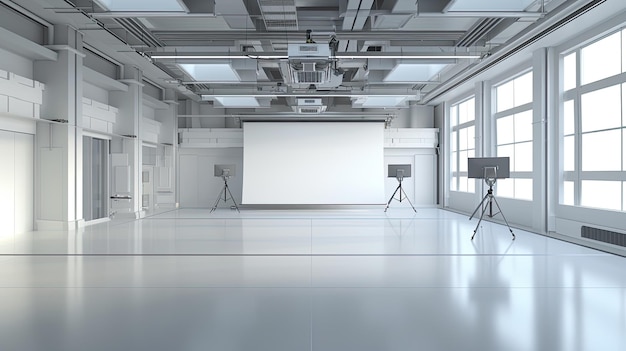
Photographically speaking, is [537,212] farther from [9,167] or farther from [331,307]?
[9,167]

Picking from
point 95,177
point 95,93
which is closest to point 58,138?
point 95,177

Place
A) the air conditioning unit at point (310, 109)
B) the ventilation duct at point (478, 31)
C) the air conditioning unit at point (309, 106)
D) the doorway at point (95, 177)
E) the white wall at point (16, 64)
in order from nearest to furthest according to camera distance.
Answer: the ventilation duct at point (478, 31) < the white wall at point (16, 64) < the doorway at point (95, 177) < the air conditioning unit at point (309, 106) < the air conditioning unit at point (310, 109)

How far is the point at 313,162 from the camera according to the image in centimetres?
1519

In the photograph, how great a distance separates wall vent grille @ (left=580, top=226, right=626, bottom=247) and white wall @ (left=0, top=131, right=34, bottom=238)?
9.74 m

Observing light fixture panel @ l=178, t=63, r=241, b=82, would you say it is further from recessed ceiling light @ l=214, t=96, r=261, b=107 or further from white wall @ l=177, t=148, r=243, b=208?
white wall @ l=177, t=148, r=243, b=208

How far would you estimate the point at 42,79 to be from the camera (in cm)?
894

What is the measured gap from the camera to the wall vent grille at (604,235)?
661cm

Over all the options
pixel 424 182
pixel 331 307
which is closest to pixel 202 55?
pixel 331 307

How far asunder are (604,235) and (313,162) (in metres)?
9.37

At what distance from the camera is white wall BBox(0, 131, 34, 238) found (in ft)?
26.7

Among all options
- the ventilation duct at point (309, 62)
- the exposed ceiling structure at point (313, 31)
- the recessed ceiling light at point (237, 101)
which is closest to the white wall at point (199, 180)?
the recessed ceiling light at point (237, 101)

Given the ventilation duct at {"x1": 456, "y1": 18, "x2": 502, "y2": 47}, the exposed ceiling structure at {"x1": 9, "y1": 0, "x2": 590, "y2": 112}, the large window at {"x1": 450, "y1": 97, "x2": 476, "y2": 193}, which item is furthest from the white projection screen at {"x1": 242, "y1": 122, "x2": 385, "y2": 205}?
the ventilation duct at {"x1": 456, "y1": 18, "x2": 502, "y2": 47}

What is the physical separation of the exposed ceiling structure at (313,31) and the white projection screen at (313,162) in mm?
4601

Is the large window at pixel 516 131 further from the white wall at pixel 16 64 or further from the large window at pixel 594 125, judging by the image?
the white wall at pixel 16 64
